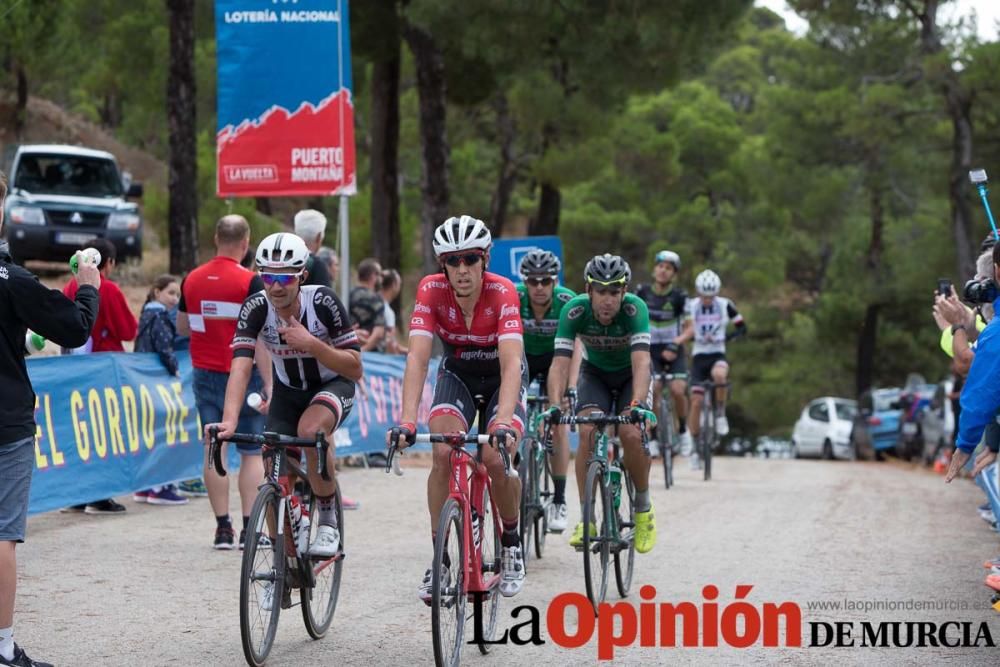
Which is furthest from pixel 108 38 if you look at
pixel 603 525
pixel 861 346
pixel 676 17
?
pixel 603 525

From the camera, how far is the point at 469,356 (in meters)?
8.11

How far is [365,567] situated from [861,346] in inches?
1405

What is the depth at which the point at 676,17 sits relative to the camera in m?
26.0

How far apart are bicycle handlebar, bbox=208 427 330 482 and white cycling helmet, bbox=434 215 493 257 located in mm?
1153

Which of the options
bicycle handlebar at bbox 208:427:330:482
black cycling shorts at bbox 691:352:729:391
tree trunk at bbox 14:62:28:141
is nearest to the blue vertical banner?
black cycling shorts at bbox 691:352:729:391

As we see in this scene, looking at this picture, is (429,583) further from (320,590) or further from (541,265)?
(541,265)

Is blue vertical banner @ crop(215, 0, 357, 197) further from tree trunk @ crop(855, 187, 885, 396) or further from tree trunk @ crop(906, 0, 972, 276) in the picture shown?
tree trunk @ crop(855, 187, 885, 396)

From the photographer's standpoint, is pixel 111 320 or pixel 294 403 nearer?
pixel 294 403

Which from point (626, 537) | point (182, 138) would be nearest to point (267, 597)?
point (626, 537)

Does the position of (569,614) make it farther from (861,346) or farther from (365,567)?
(861,346)

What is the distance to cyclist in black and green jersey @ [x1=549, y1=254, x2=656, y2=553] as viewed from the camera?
959 cm

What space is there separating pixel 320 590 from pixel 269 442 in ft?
3.64

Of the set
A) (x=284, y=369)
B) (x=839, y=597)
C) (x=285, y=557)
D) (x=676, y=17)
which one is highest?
(x=676, y=17)

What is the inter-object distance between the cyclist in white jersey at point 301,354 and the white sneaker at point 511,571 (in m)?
0.90
